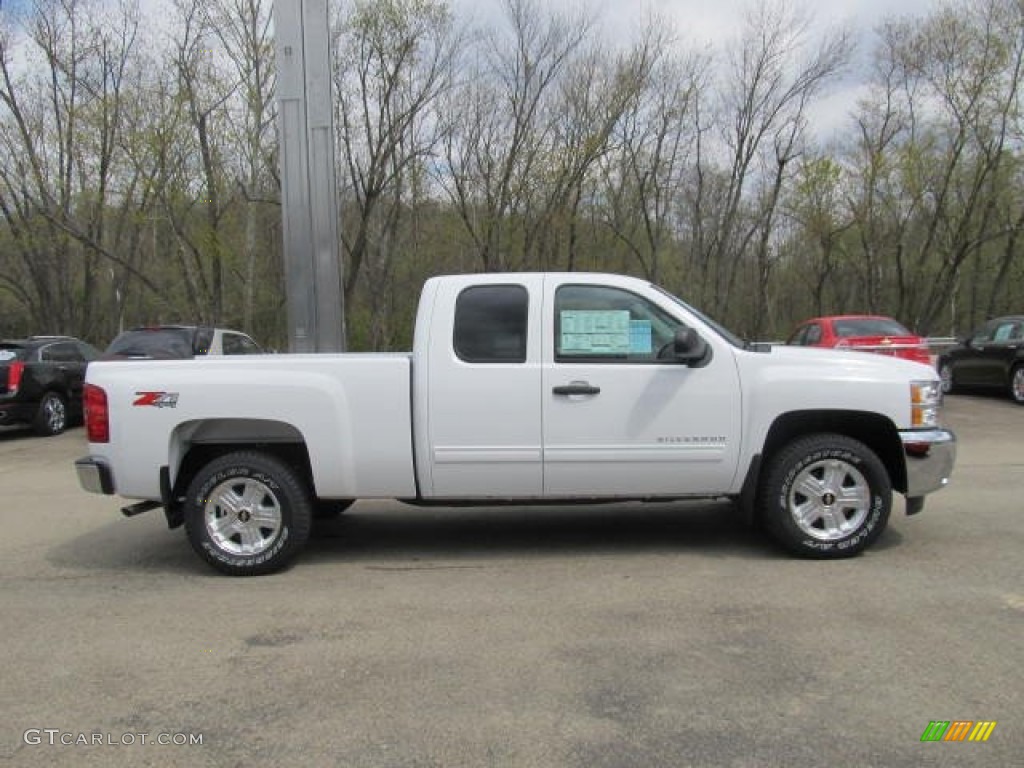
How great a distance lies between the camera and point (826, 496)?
5445 mm

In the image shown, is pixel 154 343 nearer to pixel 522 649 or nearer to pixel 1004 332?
pixel 522 649

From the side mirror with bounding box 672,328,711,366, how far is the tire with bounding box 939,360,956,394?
1408cm

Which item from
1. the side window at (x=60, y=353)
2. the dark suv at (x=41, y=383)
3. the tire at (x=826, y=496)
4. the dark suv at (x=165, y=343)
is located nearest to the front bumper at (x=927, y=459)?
the tire at (x=826, y=496)

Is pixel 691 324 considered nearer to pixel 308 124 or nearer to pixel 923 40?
pixel 308 124

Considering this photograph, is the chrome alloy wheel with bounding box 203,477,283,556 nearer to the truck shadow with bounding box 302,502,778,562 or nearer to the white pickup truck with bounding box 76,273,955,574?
the white pickup truck with bounding box 76,273,955,574

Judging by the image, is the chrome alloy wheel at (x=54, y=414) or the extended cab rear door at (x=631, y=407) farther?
the chrome alloy wheel at (x=54, y=414)

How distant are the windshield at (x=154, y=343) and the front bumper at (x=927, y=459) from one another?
10.5m

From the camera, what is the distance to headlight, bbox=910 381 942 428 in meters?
5.39

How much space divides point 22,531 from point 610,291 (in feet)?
17.7

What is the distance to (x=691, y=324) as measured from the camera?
5.46 meters

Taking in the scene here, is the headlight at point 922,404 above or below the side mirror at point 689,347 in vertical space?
below

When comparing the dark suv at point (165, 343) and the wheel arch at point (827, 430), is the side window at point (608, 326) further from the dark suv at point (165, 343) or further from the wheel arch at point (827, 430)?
the dark suv at point (165, 343)

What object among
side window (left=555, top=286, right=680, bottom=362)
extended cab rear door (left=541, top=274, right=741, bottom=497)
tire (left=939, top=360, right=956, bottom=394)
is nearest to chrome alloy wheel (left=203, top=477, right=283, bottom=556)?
extended cab rear door (left=541, top=274, right=741, bottom=497)

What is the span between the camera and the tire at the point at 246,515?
541 centimetres
